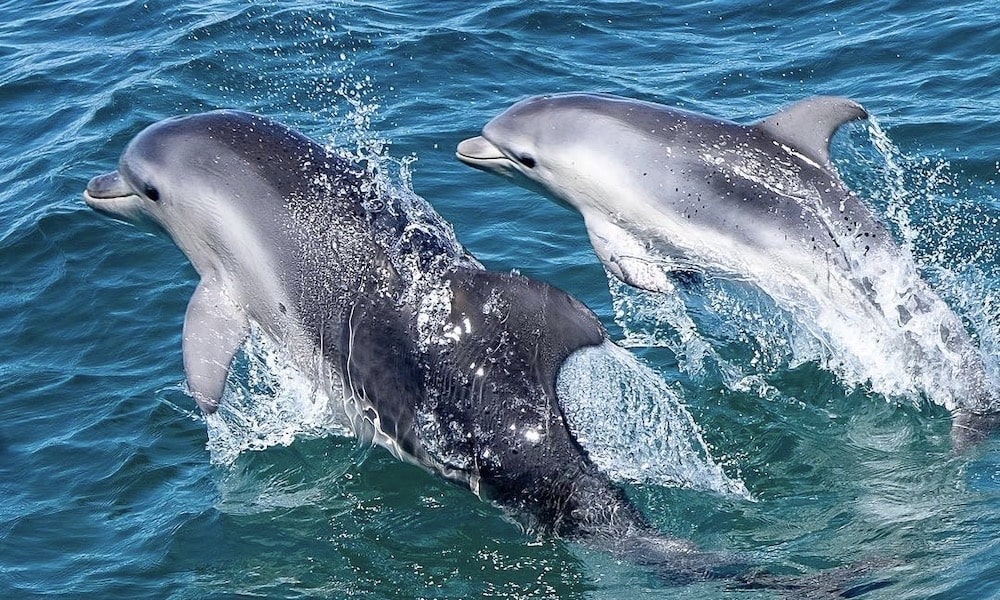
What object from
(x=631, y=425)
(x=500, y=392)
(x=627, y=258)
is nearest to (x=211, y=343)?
(x=500, y=392)

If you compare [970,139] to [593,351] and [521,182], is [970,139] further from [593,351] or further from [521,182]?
[593,351]

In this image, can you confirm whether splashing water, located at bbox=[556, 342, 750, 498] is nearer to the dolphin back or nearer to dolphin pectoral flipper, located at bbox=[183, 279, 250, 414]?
the dolphin back

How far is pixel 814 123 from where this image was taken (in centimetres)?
1012

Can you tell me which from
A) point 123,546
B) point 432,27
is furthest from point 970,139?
point 123,546

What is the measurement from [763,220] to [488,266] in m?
3.05

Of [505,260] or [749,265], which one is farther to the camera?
[505,260]

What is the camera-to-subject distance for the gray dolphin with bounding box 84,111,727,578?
26.3 feet

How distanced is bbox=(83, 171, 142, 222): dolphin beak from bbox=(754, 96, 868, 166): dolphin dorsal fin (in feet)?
15.3

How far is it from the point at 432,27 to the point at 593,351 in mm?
9827

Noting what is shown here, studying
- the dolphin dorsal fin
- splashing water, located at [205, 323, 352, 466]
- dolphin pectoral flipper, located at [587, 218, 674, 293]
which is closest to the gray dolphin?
splashing water, located at [205, 323, 352, 466]

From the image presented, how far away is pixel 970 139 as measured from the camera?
1343 cm

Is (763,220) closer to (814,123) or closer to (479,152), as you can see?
(814,123)

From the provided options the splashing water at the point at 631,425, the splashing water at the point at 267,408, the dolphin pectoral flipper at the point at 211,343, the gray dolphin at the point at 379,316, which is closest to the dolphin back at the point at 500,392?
the gray dolphin at the point at 379,316

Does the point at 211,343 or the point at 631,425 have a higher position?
the point at 211,343
